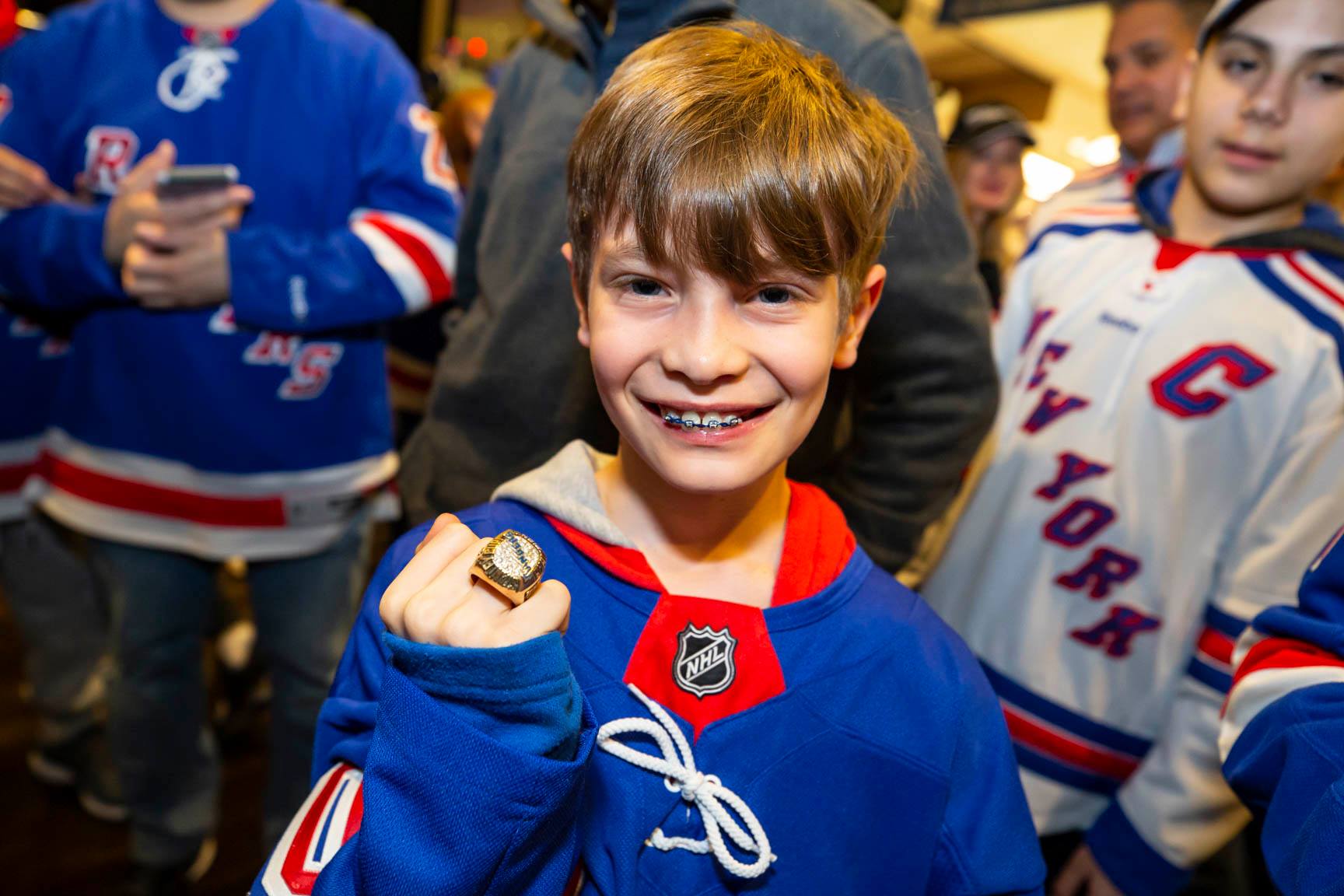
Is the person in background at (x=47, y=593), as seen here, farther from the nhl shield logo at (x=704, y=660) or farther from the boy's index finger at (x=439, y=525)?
the nhl shield logo at (x=704, y=660)

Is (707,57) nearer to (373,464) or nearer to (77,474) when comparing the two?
(373,464)

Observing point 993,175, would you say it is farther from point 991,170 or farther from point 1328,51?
point 1328,51

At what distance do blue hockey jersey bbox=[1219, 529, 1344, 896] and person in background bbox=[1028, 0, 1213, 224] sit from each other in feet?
4.07

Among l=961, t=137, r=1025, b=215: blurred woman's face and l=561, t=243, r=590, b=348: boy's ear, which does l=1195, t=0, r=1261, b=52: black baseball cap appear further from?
l=961, t=137, r=1025, b=215: blurred woman's face

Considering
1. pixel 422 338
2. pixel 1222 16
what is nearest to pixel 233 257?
pixel 422 338

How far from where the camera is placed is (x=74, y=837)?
208 cm

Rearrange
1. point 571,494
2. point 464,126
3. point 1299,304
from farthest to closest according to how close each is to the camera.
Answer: point 464,126
point 1299,304
point 571,494

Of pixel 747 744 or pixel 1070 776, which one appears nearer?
pixel 747 744

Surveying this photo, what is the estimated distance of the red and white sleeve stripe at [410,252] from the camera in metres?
1.53

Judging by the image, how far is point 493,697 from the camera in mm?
637

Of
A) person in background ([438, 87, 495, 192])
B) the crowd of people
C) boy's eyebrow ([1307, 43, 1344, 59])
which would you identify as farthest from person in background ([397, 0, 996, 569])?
person in background ([438, 87, 495, 192])

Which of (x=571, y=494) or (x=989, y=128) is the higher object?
(x=571, y=494)

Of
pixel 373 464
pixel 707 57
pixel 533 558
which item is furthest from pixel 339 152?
pixel 533 558

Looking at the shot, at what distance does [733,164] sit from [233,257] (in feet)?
3.28
